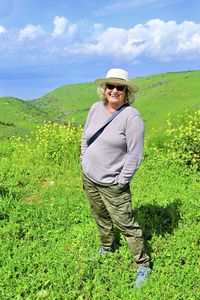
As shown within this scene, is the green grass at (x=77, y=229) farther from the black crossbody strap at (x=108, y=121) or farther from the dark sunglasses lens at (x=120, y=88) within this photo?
the dark sunglasses lens at (x=120, y=88)

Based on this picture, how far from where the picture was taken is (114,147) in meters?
5.57

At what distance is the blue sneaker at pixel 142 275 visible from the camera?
20.1 ft

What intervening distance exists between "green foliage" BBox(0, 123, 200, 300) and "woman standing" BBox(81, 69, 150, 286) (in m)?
0.47

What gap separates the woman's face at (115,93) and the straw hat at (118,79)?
79 millimetres

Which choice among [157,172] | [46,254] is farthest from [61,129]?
[46,254]

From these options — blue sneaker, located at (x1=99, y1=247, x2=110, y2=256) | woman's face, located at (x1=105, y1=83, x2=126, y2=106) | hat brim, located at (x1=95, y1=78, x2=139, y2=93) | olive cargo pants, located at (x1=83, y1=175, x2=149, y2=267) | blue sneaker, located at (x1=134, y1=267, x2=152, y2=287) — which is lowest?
blue sneaker, located at (x1=134, y1=267, x2=152, y2=287)

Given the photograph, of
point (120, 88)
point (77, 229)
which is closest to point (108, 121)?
point (120, 88)

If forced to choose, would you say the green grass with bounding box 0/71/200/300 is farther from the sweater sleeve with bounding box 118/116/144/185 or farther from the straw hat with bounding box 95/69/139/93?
the straw hat with bounding box 95/69/139/93

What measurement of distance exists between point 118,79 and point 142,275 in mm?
2996

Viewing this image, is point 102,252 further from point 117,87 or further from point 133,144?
point 117,87

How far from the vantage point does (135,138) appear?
17.6 feet

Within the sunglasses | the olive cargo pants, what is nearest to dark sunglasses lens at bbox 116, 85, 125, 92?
the sunglasses

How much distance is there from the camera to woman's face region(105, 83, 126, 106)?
18.0 ft

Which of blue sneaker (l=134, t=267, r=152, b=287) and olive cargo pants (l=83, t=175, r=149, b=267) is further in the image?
blue sneaker (l=134, t=267, r=152, b=287)
